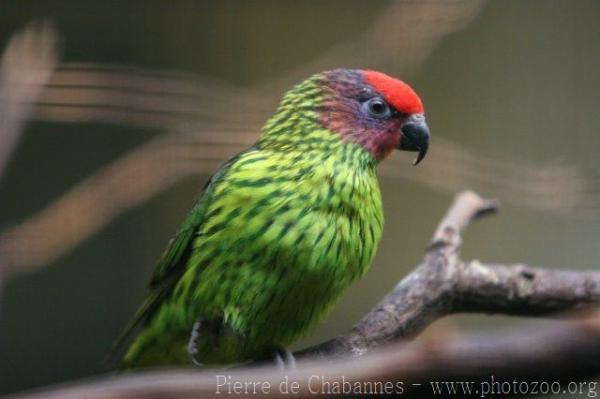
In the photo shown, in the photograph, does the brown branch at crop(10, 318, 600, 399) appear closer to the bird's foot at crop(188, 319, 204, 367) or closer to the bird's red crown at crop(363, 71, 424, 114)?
the bird's foot at crop(188, 319, 204, 367)

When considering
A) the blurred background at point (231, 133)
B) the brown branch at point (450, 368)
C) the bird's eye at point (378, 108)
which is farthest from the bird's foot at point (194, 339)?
the brown branch at point (450, 368)

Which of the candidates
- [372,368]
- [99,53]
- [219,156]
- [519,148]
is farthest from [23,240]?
[519,148]

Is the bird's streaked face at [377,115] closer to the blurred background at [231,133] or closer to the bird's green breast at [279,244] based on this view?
the bird's green breast at [279,244]

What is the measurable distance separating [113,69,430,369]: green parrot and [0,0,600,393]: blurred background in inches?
6.8

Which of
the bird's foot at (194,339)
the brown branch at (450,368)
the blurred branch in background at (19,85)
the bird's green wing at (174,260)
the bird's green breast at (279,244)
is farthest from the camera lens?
the bird's green wing at (174,260)

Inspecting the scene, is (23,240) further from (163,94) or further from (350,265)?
(350,265)

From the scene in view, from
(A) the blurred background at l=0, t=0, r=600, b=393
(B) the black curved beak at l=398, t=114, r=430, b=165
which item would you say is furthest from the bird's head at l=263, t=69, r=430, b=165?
(A) the blurred background at l=0, t=0, r=600, b=393

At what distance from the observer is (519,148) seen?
3.81 metres

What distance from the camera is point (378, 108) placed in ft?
7.46

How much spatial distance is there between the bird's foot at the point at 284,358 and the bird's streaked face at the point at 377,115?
0.59 m

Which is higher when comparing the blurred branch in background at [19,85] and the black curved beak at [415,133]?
the blurred branch in background at [19,85]

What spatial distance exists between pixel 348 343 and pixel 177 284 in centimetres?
49

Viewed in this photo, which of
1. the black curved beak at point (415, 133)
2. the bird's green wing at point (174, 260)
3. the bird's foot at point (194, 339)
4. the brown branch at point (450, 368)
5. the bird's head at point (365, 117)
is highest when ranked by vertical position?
the brown branch at point (450, 368)

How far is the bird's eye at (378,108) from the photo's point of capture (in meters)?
2.26
